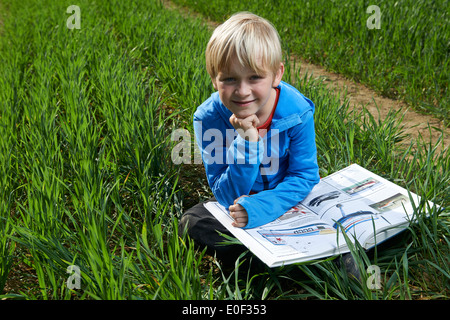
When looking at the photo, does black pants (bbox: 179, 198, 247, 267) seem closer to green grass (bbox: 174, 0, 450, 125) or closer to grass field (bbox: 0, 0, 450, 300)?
grass field (bbox: 0, 0, 450, 300)

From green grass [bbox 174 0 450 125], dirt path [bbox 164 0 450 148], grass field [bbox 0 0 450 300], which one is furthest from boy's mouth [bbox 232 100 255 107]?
green grass [bbox 174 0 450 125]

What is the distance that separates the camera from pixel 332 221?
67.7 inches

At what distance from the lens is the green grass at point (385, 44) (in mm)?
3303

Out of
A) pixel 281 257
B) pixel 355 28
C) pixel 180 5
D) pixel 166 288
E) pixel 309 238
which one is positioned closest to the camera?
pixel 166 288

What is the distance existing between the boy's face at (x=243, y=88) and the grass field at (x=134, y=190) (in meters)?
0.47

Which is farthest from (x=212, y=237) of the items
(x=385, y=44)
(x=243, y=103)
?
(x=385, y=44)

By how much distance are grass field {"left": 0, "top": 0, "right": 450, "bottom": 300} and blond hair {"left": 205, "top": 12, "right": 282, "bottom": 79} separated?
575mm

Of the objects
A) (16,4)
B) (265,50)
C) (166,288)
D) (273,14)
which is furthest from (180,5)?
(166,288)

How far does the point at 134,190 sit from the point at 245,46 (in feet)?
3.14

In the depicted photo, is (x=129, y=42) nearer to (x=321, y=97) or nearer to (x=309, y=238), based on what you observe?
(x=321, y=97)

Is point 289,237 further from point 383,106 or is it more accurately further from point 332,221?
point 383,106

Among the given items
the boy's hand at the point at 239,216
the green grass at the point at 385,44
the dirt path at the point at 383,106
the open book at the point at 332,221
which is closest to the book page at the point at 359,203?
the open book at the point at 332,221

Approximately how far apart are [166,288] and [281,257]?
1.27 feet

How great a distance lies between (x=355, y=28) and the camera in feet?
13.5
